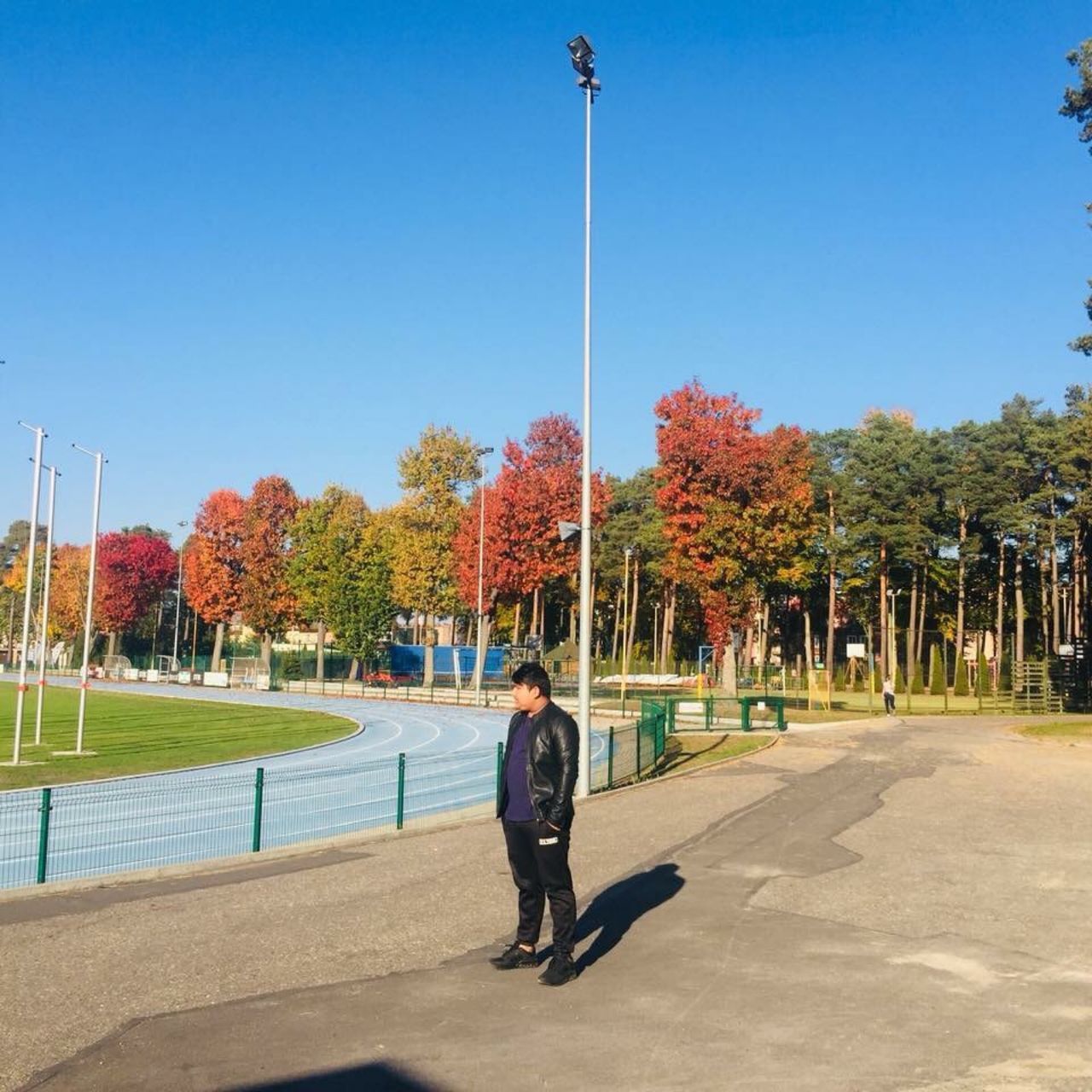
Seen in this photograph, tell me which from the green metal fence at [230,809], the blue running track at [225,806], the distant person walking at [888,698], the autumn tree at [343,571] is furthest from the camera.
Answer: the autumn tree at [343,571]

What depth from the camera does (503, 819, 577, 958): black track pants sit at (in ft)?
23.2

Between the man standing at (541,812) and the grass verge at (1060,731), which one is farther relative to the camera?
the grass verge at (1060,731)

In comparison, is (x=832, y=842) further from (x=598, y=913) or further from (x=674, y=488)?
(x=674, y=488)

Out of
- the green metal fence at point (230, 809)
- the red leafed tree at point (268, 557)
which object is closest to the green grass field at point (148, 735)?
the green metal fence at point (230, 809)

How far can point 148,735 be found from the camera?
32094mm

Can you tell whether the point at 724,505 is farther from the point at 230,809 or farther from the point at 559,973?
the point at 559,973

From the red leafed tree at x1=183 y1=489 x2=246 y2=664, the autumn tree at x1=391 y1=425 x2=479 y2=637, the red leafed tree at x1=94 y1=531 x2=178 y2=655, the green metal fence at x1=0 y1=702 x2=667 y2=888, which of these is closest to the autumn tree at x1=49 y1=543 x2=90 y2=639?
the red leafed tree at x1=94 y1=531 x2=178 y2=655

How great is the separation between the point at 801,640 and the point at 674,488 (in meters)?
57.1

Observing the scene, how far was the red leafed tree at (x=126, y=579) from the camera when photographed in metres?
99.2

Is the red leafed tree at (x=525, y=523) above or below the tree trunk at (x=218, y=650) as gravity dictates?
above

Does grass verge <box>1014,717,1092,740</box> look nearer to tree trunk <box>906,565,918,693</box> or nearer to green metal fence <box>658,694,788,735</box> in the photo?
green metal fence <box>658,694,788,735</box>

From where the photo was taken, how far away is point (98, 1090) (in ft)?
17.4

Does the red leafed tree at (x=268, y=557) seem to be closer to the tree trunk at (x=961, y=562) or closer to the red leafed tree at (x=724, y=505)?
the red leafed tree at (x=724, y=505)

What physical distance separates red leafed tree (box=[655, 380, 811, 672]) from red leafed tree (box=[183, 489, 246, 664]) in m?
42.5
